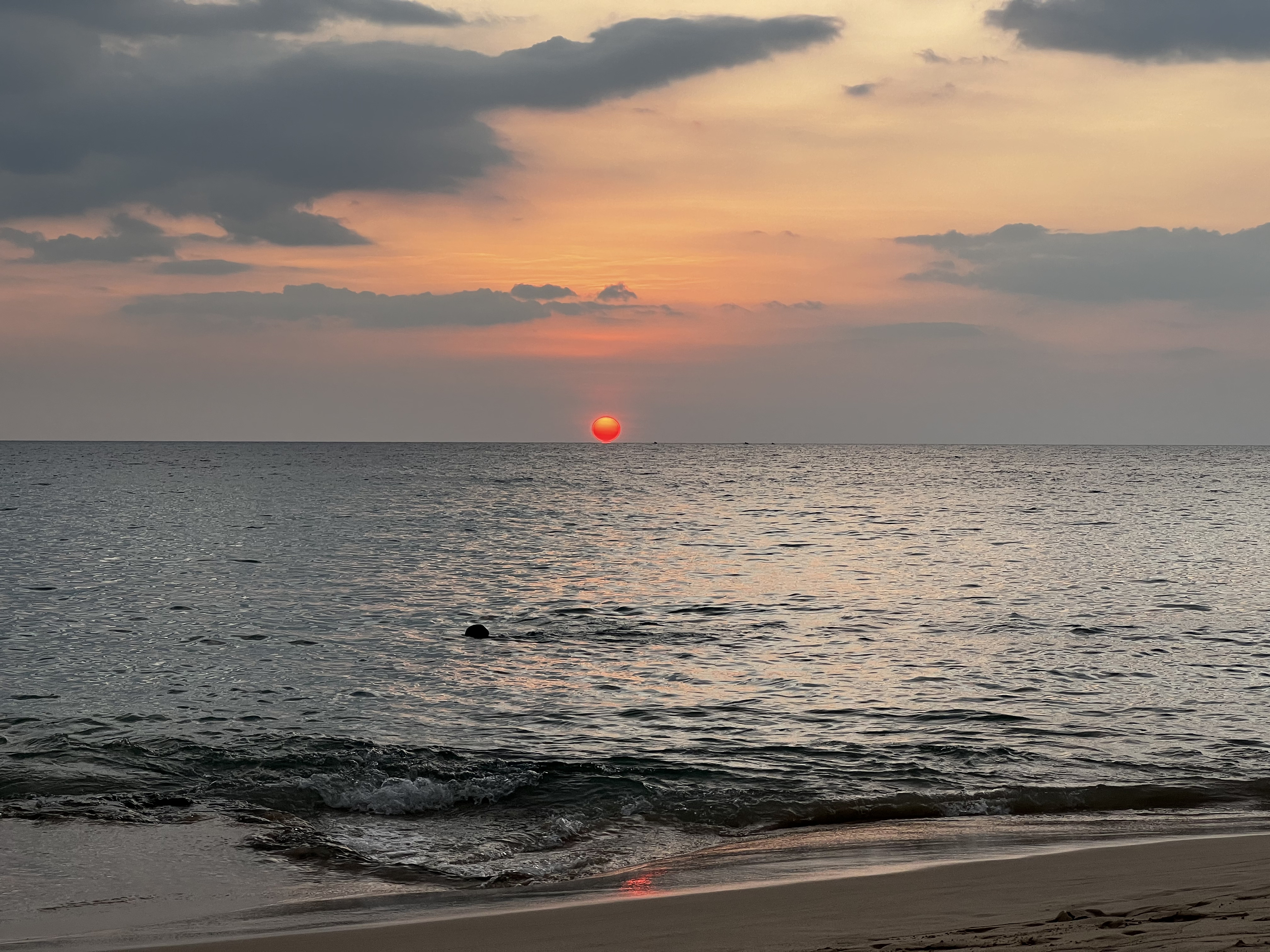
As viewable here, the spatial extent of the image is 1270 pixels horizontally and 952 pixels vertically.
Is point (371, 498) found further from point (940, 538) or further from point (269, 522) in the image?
point (940, 538)

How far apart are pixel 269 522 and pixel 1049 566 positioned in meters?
46.2

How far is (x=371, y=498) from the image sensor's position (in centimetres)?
9362

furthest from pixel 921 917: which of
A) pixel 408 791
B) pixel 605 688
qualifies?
pixel 605 688

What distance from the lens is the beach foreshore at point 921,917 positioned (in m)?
7.17

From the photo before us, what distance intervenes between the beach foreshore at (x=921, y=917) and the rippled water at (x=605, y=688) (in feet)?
7.34

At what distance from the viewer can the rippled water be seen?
13664mm

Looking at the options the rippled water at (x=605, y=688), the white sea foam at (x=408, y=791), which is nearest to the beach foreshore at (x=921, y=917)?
the rippled water at (x=605, y=688)

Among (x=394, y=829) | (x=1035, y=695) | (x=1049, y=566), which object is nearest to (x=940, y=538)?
(x=1049, y=566)

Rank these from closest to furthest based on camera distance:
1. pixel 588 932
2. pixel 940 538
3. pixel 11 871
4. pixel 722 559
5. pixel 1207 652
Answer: pixel 588 932 < pixel 11 871 < pixel 1207 652 < pixel 722 559 < pixel 940 538

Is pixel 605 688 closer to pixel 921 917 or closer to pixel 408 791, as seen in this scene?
pixel 408 791

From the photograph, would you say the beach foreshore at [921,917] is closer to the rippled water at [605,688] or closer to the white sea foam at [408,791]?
the rippled water at [605,688]

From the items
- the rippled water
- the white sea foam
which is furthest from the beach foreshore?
the white sea foam

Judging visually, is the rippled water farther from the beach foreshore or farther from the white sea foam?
the beach foreshore

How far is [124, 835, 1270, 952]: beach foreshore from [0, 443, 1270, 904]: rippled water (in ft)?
7.34
